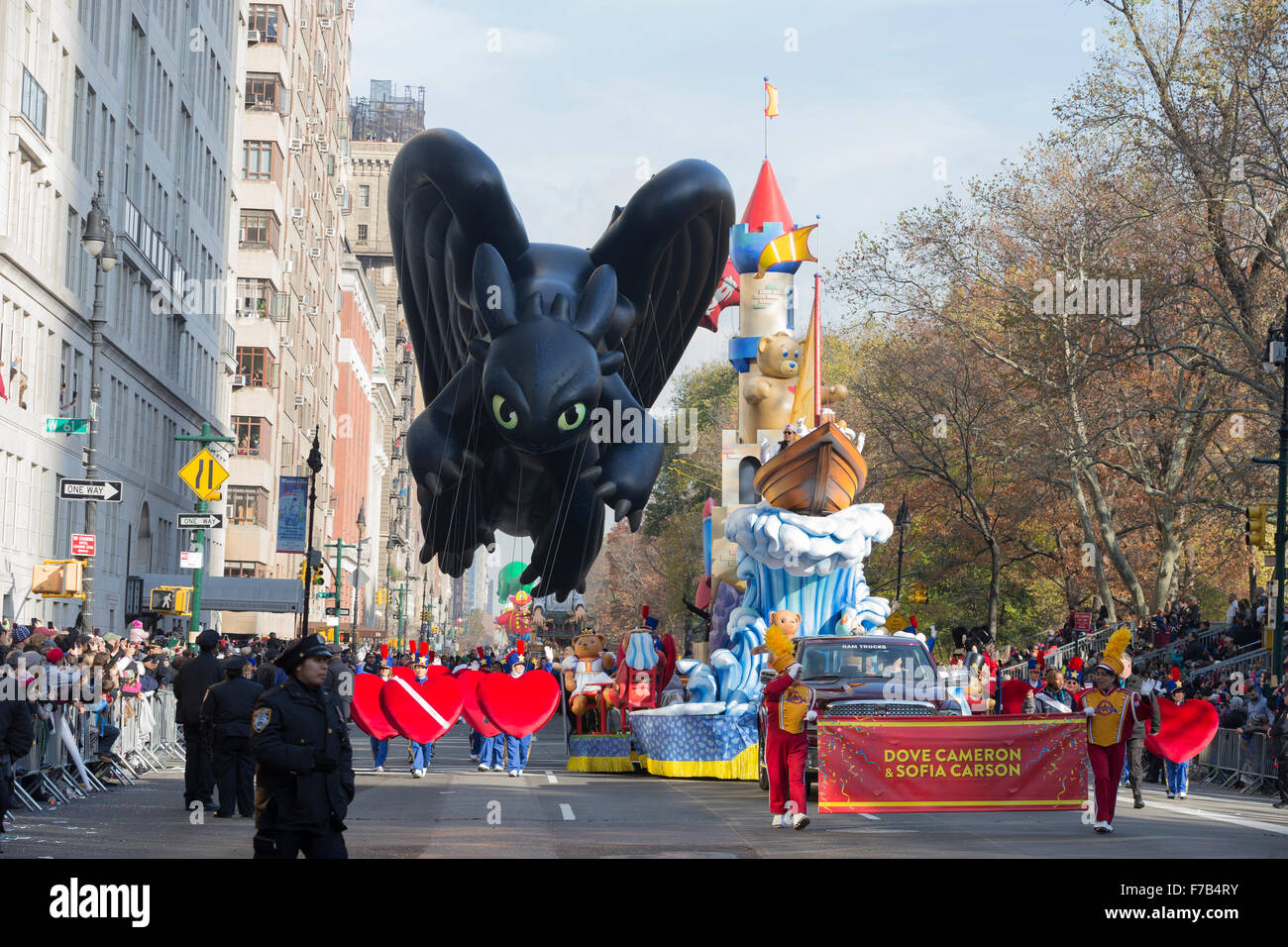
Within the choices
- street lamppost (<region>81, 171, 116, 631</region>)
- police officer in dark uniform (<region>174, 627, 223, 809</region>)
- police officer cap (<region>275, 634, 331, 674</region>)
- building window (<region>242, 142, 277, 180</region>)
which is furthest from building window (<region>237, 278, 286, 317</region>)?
police officer cap (<region>275, 634, 331, 674</region>)

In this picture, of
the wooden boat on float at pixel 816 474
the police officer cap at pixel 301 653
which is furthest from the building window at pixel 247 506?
the police officer cap at pixel 301 653

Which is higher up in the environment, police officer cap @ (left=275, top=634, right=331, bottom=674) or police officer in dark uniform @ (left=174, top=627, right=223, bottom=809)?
police officer cap @ (left=275, top=634, right=331, bottom=674)

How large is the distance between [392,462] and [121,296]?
356 ft

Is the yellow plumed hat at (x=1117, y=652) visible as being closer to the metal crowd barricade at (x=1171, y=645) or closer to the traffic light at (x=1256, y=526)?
the traffic light at (x=1256, y=526)

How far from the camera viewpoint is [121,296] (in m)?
45.5

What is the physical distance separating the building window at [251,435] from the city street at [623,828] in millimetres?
48648

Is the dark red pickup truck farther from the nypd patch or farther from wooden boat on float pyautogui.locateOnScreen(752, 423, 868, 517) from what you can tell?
the nypd patch

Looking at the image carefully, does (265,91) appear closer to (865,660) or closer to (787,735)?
(865,660)

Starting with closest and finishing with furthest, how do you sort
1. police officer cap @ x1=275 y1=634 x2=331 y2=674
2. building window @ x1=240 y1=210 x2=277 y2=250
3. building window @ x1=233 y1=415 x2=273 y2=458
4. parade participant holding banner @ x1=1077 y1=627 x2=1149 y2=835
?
police officer cap @ x1=275 y1=634 x2=331 y2=674 < parade participant holding banner @ x1=1077 y1=627 x2=1149 y2=835 < building window @ x1=233 y1=415 x2=273 y2=458 < building window @ x1=240 y1=210 x2=277 y2=250

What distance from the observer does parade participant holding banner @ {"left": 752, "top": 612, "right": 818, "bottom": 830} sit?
1631 cm

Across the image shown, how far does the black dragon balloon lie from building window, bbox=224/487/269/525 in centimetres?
4397

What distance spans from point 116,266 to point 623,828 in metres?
32.3

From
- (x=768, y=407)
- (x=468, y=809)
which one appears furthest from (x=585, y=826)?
(x=768, y=407)
